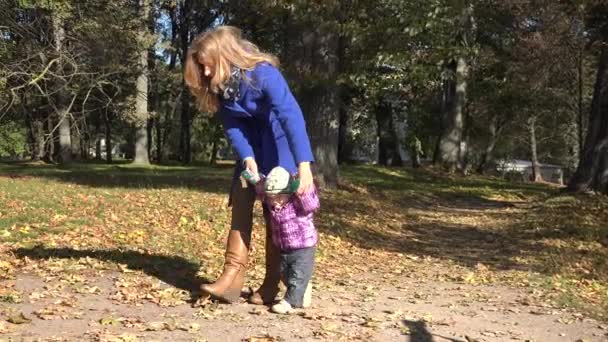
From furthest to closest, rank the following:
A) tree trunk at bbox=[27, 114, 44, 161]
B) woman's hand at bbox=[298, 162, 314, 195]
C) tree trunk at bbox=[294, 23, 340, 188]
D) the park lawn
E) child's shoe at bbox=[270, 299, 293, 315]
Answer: tree trunk at bbox=[27, 114, 44, 161]
tree trunk at bbox=[294, 23, 340, 188]
the park lawn
child's shoe at bbox=[270, 299, 293, 315]
woman's hand at bbox=[298, 162, 314, 195]

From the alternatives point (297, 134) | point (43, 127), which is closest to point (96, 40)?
point (297, 134)

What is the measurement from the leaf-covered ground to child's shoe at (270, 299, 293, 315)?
67 millimetres

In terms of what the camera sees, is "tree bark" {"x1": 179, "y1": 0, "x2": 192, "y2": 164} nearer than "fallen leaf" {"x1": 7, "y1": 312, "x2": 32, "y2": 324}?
No

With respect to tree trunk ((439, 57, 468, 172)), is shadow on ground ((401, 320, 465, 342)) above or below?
below

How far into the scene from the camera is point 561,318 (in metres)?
→ 6.03

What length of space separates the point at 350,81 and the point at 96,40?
26.6 feet

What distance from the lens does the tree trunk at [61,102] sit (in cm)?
1711

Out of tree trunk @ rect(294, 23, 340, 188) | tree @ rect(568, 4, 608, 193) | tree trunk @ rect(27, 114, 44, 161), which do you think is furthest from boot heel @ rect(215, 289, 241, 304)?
tree trunk @ rect(27, 114, 44, 161)

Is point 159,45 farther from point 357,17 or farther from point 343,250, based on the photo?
point 343,250

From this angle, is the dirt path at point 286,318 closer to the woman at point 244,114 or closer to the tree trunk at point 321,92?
the woman at point 244,114

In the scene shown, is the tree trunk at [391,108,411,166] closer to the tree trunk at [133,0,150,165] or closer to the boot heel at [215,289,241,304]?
the tree trunk at [133,0,150,165]

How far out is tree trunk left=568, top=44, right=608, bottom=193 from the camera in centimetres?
Result: 1845

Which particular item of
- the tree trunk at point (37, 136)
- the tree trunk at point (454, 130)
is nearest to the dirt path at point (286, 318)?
the tree trunk at point (454, 130)

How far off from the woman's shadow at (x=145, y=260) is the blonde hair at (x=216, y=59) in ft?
5.89
